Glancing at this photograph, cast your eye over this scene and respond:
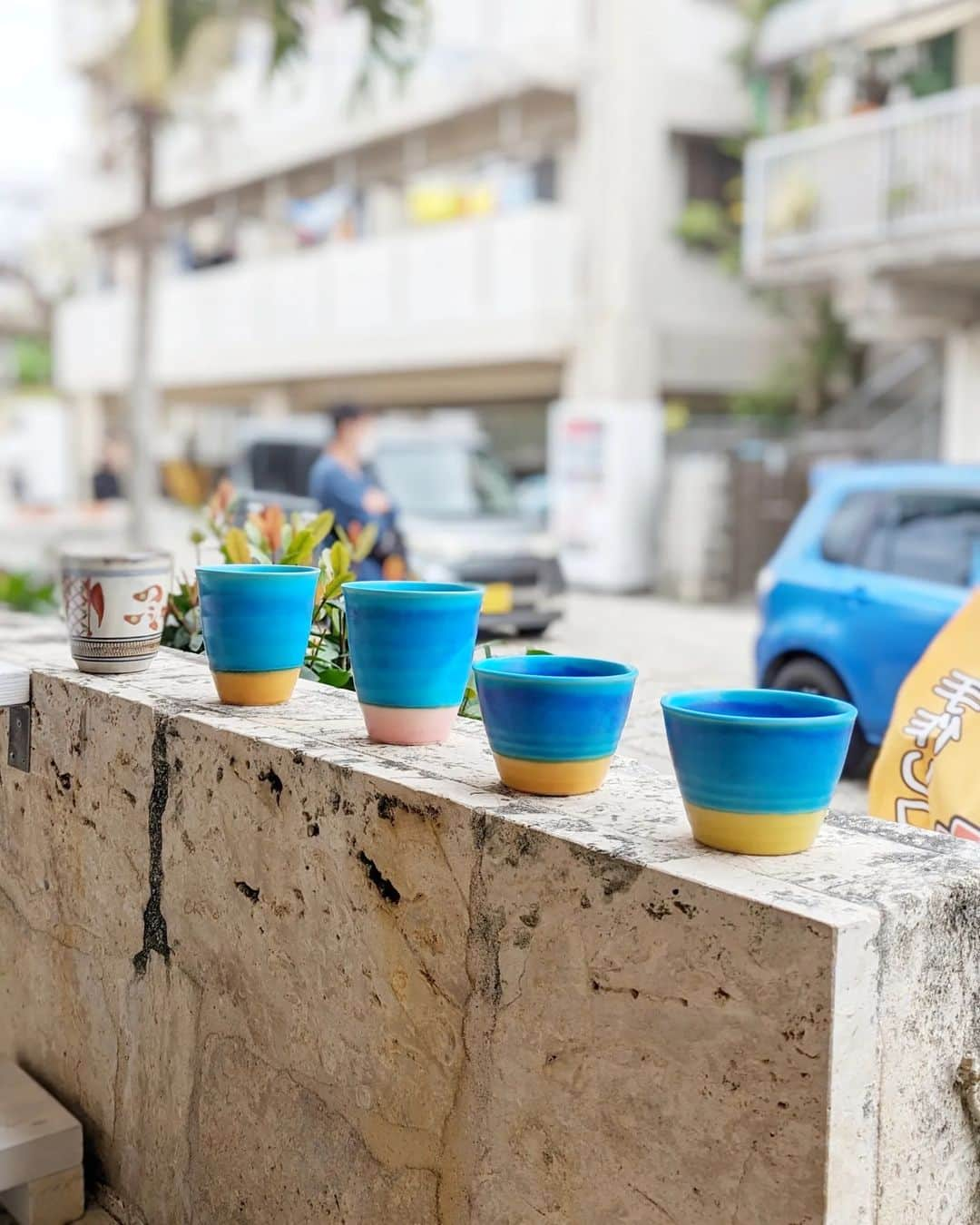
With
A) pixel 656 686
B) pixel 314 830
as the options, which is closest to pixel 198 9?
pixel 656 686

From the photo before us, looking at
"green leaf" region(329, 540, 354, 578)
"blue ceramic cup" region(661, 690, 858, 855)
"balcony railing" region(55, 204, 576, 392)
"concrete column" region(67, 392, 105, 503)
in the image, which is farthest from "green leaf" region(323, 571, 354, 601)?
"concrete column" region(67, 392, 105, 503)

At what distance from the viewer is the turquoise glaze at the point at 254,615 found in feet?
6.71

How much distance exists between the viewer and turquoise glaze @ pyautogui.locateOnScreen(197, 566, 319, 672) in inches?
80.5

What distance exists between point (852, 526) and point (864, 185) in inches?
306

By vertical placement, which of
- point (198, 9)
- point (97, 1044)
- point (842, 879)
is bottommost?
point (97, 1044)

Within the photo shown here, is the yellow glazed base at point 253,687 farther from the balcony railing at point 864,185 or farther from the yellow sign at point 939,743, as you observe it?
the balcony railing at point 864,185

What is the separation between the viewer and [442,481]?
10.2 m

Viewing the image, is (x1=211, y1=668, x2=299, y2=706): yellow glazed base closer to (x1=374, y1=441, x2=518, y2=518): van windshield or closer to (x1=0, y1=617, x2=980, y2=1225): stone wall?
(x1=0, y1=617, x2=980, y2=1225): stone wall

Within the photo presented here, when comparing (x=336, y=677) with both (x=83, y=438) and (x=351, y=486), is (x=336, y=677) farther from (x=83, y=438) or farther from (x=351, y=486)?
(x=83, y=438)

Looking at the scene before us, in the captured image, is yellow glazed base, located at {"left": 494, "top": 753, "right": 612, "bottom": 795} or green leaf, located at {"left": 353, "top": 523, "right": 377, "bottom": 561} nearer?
yellow glazed base, located at {"left": 494, "top": 753, "right": 612, "bottom": 795}

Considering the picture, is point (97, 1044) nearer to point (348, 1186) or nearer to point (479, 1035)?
point (348, 1186)

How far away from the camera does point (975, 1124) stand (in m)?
1.44

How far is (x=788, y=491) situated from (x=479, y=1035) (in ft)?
38.3

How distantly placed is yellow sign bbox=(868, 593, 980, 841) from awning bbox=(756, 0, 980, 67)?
353 inches
